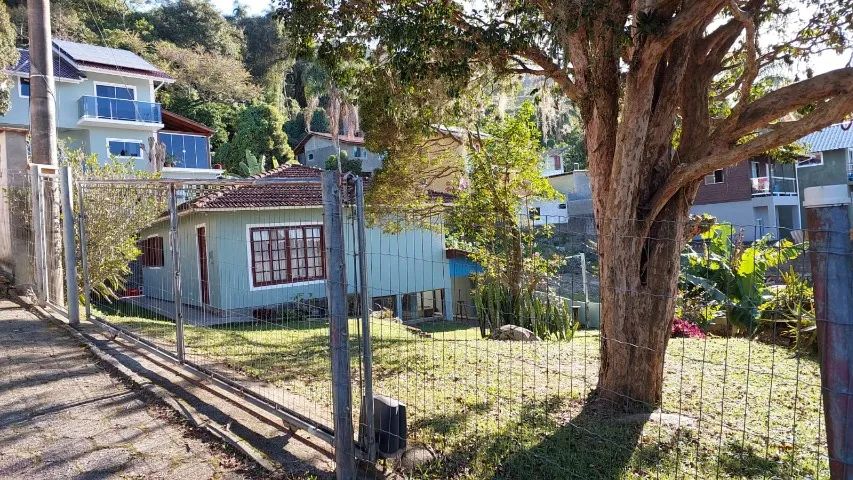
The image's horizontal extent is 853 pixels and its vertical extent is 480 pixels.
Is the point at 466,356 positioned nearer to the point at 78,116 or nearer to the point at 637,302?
the point at 637,302

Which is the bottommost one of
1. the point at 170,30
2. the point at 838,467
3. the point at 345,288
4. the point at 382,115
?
the point at 838,467

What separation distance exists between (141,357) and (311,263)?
2361mm

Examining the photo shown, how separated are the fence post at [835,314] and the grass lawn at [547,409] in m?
1.69

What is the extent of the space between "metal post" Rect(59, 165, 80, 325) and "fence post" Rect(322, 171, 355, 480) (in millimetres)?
5659

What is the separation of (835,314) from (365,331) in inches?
105

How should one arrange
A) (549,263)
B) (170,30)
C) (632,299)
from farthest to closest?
(170,30), (549,263), (632,299)

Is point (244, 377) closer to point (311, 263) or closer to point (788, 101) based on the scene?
point (311, 263)

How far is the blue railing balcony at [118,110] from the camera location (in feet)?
109

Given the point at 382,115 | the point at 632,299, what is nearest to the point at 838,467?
the point at 632,299

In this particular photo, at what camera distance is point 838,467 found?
2184 mm

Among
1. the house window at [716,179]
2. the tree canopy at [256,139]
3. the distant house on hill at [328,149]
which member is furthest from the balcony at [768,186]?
the tree canopy at [256,139]

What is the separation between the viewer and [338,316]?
420 cm

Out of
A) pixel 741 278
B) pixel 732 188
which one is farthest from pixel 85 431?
pixel 732 188

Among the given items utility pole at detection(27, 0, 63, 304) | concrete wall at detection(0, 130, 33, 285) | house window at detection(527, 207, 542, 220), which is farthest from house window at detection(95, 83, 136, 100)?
house window at detection(527, 207, 542, 220)
